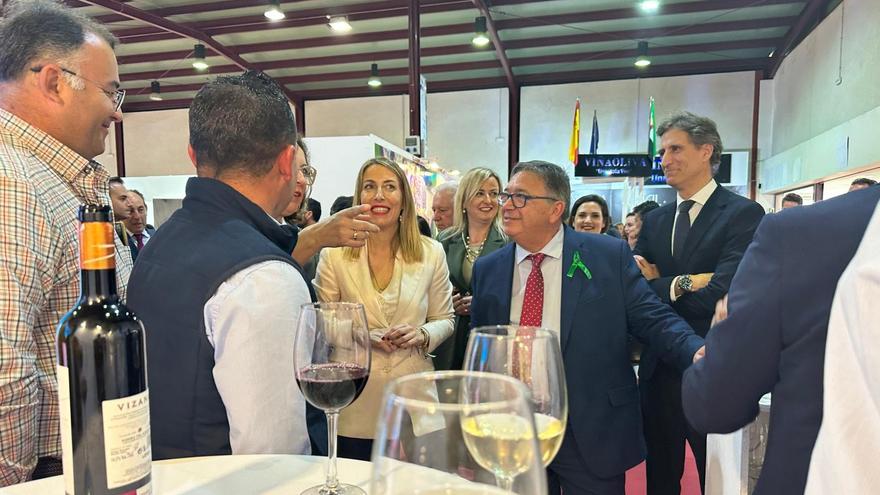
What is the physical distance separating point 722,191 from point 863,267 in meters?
1.88

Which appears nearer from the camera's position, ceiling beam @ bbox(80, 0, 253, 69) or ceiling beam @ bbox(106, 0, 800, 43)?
ceiling beam @ bbox(80, 0, 253, 69)

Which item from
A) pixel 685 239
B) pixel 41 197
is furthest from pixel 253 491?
pixel 685 239

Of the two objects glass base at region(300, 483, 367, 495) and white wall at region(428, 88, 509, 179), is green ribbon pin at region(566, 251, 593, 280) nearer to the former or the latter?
glass base at region(300, 483, 367, 495)

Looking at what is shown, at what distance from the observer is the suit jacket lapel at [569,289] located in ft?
6.40

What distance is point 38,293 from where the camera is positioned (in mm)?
1156

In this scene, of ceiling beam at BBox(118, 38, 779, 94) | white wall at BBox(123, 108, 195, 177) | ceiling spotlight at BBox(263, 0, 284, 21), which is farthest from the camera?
white wall at BBox(123, 108, 195, 177)

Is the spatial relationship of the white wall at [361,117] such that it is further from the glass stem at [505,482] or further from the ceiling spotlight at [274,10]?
the glass stem at [505,482]

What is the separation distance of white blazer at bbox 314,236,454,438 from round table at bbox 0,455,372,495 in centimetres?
101

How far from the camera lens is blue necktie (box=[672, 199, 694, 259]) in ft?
8.08

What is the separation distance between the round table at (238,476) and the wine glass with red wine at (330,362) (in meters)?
0.06

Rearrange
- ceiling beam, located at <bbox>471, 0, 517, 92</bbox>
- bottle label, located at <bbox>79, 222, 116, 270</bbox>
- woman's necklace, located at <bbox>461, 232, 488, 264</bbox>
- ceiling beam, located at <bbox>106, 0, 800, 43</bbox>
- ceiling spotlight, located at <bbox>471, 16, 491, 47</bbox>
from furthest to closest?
ceiling spotlight, located at <bbox>471, 16, 491, 47</bbox>
ceiling beam, located at <bbox>106, 0, 800, 43</bbox>
ceiling beam, located at <bbox>471, 0, 517, 92</bbox>
woman's necklace, located at <bbox>461, 232, 488, 264</bbox>
bottle label, located at <bbox>79, 222, 116, 270</bbox>

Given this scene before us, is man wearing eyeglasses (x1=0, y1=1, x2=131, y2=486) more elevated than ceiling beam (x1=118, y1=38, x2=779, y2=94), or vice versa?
ceiling beam (x1=118, y1=38, x2=779, y2=94)

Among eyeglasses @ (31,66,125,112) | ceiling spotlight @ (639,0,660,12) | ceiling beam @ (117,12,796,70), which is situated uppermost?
ceiling beam @ (117,12,796,70)

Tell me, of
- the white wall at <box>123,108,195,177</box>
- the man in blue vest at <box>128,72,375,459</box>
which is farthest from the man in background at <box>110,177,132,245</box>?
the white wall at <box>123,108,195,177</box>
